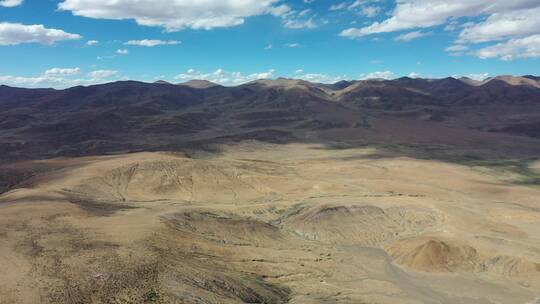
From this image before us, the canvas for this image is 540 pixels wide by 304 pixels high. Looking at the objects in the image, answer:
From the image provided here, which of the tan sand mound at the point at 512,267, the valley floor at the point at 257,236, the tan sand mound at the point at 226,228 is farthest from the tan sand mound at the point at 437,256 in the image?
the tan sand mound at the point at 226,228

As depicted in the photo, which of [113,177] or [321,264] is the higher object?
[113,177]

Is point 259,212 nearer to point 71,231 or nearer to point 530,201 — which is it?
point 71,231

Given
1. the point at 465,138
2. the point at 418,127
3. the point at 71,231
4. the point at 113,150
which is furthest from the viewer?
the point at 418,127

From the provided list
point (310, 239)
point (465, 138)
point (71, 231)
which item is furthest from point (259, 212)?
point (465, 138)

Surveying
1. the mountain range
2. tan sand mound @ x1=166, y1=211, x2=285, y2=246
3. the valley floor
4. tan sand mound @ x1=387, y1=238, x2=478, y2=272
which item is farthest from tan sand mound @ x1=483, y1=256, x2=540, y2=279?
the mountain range

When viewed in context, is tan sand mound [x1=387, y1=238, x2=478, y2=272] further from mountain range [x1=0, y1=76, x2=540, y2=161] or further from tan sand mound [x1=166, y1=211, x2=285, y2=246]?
mountain range [x1=0, y1=76, x2=540, y2=161]

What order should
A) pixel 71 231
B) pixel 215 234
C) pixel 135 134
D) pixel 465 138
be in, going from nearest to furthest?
pixel 71 231 < pixel 215 234 < pixel 465 138 < pixel 135 134

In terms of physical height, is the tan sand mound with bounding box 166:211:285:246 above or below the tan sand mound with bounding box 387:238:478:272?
above
